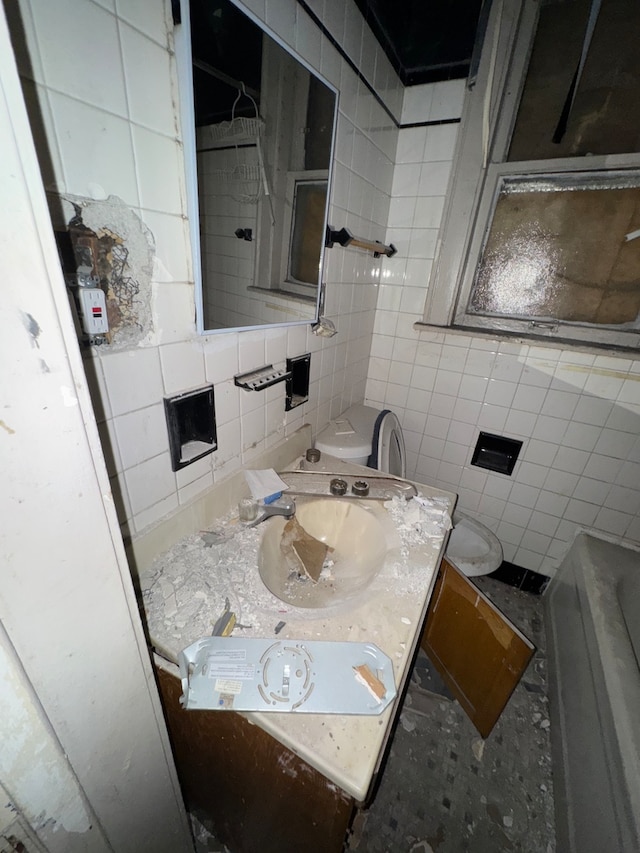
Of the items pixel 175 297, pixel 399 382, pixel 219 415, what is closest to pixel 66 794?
pixel 219 415

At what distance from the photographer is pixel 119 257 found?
561 mm

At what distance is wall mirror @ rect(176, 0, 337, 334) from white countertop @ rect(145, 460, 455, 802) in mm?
562

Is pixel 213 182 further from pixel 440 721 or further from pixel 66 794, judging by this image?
pixel 440 721

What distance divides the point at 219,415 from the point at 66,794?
69 cm

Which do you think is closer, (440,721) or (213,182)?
(213,182)

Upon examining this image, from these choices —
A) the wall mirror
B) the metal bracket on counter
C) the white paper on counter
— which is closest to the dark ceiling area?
the wall mirror

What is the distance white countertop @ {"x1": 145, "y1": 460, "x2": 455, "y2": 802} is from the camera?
20.1 inches

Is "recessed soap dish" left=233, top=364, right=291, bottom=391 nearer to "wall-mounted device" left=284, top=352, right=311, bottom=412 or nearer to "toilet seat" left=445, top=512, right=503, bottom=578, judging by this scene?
"wall-mounted device" left=284, top=352, right=311, bottom=412

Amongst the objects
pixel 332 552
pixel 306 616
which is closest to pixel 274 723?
pixel 306 616

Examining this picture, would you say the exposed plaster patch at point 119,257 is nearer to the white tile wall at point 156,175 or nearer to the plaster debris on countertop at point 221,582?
the white tile wall at point 156,175

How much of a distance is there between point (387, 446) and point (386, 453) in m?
0.04

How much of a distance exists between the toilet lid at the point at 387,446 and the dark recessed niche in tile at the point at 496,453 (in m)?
0.43

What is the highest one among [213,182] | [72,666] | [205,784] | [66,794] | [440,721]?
[213,182]

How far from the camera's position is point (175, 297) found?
67cm
